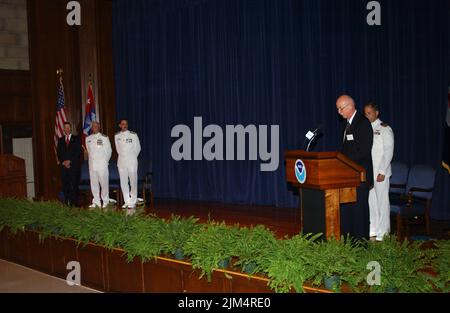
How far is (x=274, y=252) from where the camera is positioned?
304 centimetres

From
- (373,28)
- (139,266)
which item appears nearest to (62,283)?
(139,266)

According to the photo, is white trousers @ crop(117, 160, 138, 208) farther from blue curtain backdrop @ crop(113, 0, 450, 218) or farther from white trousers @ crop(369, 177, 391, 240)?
white trousers @ crop(369, 177, 391, 240)

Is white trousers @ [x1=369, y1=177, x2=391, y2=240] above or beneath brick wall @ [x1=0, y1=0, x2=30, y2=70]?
beneath

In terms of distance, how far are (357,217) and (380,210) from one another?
148 centimetres

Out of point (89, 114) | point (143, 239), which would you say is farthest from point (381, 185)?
point (89, 114)

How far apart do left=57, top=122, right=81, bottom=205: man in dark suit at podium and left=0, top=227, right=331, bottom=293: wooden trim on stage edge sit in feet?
5.33

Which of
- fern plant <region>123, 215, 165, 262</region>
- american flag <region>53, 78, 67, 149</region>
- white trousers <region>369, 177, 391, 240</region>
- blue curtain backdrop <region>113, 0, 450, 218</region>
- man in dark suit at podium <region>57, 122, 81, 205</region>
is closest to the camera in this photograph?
fern plant <region>123, 215, 165, 262</region>

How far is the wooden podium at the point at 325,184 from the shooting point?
117 inches

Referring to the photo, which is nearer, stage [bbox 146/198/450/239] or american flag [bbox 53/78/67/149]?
stage [bbox 146/198/450/239]

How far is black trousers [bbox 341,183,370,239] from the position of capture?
326 cm

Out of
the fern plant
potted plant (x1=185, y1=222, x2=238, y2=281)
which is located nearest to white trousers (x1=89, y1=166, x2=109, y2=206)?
the fern plant

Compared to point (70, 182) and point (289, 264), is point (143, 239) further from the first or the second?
point (70, 182)

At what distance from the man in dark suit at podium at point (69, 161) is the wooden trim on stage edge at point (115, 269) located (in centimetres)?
162

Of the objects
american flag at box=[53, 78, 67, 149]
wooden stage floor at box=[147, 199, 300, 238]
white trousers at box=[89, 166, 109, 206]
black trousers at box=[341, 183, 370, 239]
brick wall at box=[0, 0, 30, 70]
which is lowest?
wooden stage floor at box=[147, 199, 300, 238]
